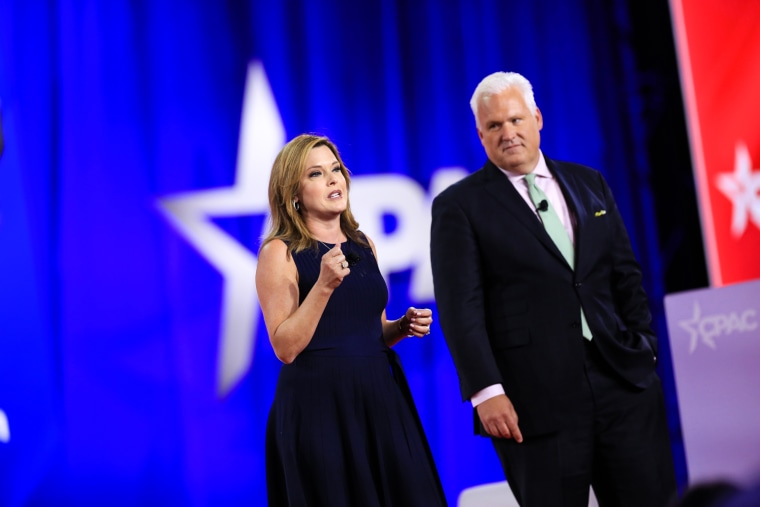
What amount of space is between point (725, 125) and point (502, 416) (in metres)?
3.01

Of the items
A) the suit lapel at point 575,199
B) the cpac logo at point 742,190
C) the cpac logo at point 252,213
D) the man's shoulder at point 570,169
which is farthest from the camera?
the cpac logo at point 742,190

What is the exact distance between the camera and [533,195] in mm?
2451

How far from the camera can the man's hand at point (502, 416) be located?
2.25 metres

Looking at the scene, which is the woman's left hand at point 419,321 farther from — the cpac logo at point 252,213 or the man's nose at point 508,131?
the cpac logo at point 252,213

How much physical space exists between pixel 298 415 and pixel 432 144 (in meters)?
2.49

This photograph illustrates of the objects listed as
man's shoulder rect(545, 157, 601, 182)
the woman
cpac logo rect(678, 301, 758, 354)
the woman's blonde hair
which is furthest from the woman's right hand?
cpac logo rect(678, 301, 758, 354)

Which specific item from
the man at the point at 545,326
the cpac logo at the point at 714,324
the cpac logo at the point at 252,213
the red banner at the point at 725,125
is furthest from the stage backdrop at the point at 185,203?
the man at the point at 545,326

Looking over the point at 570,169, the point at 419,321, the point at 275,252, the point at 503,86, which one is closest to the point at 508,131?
the point at 503,86

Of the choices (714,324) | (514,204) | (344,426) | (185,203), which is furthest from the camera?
(185,203)

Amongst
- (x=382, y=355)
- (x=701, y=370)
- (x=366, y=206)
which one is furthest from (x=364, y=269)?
(x=366, y=206)

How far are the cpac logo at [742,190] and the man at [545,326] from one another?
2.36 meters

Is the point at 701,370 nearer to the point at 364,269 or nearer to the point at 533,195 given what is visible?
the point at 533,195

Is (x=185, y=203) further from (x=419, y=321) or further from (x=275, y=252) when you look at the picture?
(x=419, y=321)

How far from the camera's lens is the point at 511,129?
8.05 ft
